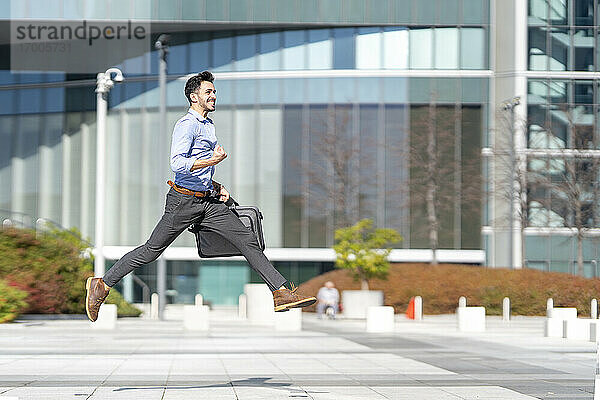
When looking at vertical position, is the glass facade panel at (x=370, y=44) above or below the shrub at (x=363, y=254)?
above

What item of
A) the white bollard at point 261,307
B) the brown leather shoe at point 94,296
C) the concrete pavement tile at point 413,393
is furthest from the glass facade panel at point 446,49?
the brown leather shoe at point 94,296

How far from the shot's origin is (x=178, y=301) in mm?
58375

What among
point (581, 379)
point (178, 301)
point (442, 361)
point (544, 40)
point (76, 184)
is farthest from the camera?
point (76, 184)

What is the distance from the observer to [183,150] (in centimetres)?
895

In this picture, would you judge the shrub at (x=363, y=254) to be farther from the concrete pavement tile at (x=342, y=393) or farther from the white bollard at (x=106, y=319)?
the concrete pavement tile at (x=342, y=393)

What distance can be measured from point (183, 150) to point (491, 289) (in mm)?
34270

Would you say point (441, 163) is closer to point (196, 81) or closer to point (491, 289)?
point (491, 289)

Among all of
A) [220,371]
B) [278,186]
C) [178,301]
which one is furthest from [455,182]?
[220,371]

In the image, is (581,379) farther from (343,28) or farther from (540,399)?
(343,28)

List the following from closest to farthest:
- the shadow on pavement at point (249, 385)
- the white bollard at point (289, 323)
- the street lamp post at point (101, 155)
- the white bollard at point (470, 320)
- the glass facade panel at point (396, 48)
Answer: the shadow on pavement at point (249, 385), the white bollard at point (289, 323), the street lamp post at point (101, 155), the white bollard at point (470, 320), the glass facade panel at point (396, 48)

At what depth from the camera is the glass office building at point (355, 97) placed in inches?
2125

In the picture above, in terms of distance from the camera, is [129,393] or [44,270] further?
[44,270]

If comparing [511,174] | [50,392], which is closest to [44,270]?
[50,392]

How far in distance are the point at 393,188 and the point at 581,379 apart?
138 ft
